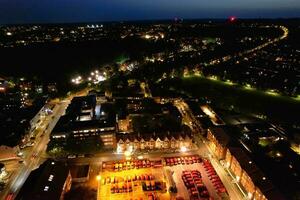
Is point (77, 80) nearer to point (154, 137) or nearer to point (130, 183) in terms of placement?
point (154, 137)

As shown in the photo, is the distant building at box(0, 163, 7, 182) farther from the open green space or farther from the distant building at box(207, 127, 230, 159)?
the open green space

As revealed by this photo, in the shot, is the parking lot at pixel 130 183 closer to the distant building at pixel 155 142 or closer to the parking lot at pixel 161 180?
the parking lot at pixel 161 180

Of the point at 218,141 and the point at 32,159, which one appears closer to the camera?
the point at 32,159

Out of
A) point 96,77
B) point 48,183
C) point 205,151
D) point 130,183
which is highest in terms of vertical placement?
point 48,183

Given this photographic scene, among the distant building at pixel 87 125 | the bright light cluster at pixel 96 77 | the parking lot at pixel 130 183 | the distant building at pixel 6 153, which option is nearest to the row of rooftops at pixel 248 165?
the parking lot at pixel 130 183

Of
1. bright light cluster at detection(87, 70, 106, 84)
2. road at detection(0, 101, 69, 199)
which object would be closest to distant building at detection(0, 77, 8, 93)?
bright light cluster at detection(87, 70, 106, 84)

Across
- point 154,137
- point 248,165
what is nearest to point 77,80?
point 154,137

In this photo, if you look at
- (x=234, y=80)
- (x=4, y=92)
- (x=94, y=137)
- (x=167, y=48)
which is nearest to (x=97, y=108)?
(x=94, y=137)
